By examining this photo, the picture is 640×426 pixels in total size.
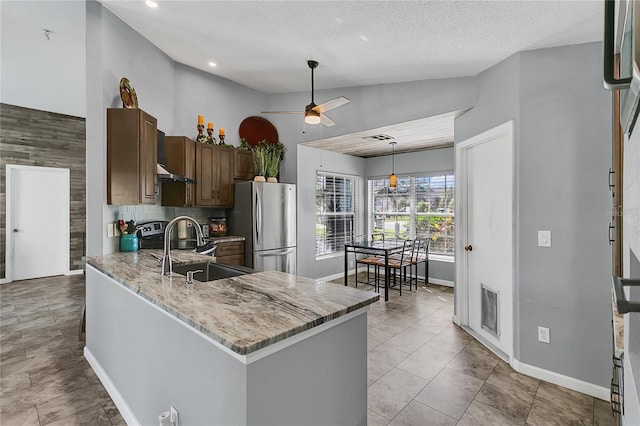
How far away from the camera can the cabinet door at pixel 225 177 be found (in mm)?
4570

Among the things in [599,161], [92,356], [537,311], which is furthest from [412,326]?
[92,356]

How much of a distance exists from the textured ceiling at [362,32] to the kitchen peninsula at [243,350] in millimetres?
2127

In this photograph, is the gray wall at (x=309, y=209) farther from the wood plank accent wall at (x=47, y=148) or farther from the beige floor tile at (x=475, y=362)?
the wood plank accent wall at (x=47, y=148)

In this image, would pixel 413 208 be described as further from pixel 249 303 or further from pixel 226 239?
pixel 249 303

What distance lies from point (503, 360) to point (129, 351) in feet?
9.98

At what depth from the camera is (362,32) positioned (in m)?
2.74

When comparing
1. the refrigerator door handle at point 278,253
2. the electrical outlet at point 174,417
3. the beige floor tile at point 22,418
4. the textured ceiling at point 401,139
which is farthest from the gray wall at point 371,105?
the beige floor tile at point 22,418

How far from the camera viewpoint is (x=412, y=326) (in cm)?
368

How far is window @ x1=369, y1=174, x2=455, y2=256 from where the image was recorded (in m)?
5.68

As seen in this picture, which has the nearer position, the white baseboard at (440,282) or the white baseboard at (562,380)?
the white baseboard at (562,380)

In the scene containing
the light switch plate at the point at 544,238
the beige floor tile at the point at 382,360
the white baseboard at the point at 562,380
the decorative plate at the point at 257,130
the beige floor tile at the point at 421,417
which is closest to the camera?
the beige floor tile at the point at 421,417

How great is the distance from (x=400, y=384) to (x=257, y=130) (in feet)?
14.1

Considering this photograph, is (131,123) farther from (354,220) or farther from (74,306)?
(354,220)

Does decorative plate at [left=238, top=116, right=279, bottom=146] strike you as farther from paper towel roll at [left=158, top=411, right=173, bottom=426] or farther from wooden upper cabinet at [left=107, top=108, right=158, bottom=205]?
paper towel roll at [left=158, top=411, right=173, bottom=426]
